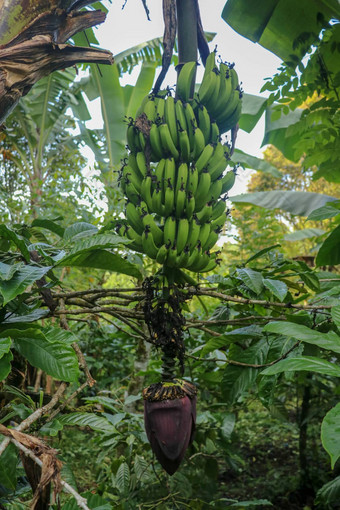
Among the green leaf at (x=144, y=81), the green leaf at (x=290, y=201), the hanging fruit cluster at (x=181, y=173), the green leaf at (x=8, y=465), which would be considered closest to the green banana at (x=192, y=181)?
the hanging fruit cluster at (x=181, y=173)

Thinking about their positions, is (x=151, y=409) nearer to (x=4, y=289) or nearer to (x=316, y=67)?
(x=4, y=289)

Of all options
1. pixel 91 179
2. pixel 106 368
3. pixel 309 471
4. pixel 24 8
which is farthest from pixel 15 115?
pixel 309 471

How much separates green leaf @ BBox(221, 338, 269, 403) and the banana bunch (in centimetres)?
66

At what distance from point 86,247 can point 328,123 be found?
5.32 ft

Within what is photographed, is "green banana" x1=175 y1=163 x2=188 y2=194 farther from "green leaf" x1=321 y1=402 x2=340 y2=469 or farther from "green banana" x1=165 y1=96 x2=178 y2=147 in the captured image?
"green leaf" x1=321 y1=402 x2=340 y2=469

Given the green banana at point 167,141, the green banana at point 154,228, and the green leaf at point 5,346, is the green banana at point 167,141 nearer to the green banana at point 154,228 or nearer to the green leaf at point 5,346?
the green banana at point 154,228

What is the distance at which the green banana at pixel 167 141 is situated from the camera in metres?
1.03

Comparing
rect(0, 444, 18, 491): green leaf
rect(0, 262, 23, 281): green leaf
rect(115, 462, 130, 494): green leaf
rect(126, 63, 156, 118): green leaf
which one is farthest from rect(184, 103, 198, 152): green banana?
rect(126, 63, 156, 118): green leaf

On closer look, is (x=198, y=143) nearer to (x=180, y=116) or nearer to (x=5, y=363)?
(x=180, y=116)

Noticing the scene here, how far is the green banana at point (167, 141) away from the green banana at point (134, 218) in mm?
172

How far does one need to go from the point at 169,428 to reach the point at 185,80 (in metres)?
0.86

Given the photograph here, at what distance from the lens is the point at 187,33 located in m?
1.10

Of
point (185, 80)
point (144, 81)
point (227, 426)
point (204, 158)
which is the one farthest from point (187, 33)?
point (144, 81)

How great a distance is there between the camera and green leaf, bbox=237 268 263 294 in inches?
38.4
